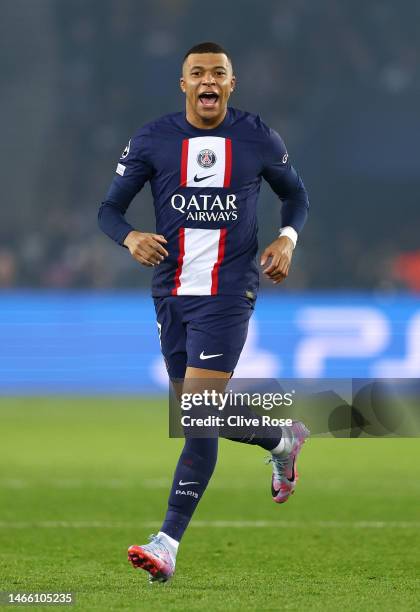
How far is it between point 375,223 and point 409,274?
1.25 meters

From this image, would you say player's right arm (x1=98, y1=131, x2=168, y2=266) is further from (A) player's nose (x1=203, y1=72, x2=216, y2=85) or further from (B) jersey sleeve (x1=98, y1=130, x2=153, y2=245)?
(A) player's nose (x1=203, y1=72, x2=216, y2=85)

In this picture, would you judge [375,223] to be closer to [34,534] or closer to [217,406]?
[34,534]

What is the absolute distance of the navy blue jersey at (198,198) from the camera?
17.3 feet

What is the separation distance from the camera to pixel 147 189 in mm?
17500

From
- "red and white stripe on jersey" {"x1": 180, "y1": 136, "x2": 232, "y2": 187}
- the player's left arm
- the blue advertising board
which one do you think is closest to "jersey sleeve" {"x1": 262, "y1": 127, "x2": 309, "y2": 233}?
the player's left arm

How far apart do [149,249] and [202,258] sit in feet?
1.04

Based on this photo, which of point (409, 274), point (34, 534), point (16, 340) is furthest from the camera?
point (409, 274)

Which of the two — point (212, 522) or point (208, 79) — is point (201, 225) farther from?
point (212, 522)

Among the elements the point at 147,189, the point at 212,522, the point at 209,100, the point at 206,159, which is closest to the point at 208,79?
the point at 209,100

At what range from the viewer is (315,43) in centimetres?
1969

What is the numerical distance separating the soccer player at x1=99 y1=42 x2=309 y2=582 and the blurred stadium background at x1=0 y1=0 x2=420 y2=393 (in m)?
9.07

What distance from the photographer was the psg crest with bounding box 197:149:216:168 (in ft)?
17.3

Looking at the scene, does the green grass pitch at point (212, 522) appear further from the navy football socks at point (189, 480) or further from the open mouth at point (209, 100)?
the open mouth at point (209, 100)

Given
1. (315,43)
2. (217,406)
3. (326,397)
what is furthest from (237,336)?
(315,43)
